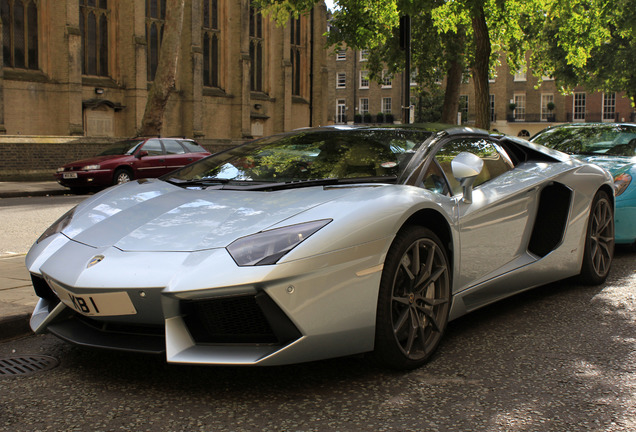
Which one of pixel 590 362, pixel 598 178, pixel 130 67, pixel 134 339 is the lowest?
pixel 590 362

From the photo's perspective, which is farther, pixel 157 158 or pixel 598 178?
pixel 157 158

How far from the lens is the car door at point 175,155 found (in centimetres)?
2020

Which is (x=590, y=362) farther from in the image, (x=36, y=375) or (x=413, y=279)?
(x=36, y=375)

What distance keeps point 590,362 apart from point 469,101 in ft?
216

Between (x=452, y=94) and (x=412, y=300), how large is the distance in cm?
2931

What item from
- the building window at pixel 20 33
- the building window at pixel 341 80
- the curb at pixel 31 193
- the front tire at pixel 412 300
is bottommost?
the curb at pixel 31 193

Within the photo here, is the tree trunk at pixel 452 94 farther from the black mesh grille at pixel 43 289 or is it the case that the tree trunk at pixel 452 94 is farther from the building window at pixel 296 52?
the black mesh grille at pixel 43 289

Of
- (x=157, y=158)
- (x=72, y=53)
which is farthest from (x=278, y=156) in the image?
(x=72, y=53)

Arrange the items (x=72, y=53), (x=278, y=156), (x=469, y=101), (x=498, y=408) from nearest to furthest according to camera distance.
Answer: (x=498, y=408), (x=278, y=156), (x=72, y=53), (x=469, y=101)

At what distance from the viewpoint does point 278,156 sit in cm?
442

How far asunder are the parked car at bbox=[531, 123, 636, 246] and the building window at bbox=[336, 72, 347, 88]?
69127mm

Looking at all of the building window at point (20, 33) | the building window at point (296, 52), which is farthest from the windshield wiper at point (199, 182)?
the building window at point (296, 52)

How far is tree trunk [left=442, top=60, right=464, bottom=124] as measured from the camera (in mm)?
31062

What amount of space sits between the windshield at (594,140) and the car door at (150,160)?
13.0 m
